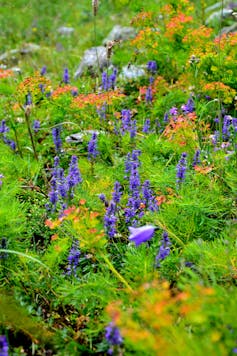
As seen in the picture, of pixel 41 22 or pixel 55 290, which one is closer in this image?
pixel 55 290

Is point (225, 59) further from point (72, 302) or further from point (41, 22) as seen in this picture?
point (41, 22)

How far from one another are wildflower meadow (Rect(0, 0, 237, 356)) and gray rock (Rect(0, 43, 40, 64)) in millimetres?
1815

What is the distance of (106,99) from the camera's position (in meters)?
3.92

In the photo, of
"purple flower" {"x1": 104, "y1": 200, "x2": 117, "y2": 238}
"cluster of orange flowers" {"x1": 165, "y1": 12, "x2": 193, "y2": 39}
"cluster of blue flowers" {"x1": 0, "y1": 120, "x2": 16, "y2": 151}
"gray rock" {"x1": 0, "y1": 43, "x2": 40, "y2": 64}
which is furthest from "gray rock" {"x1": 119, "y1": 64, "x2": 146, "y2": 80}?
"purple flower" {"x1": 104, "y1": 200, "x2": 117, "y2": 238}

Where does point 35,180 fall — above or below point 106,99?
below

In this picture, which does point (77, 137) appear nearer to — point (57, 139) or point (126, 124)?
point (57, 139)

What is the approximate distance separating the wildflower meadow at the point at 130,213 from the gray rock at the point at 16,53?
1.81 meters

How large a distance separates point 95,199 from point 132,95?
2.20 m

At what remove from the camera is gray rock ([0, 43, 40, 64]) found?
21.9 feet

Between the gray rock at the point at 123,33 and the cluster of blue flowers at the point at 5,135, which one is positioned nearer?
the cluster of blue flowers at the point at 5,135

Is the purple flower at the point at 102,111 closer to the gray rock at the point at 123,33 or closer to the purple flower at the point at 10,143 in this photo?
the purple flower at the point at 10,143

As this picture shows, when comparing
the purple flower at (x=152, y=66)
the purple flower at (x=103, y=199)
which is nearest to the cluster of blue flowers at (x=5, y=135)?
the purple flower at (x=103, y=199)

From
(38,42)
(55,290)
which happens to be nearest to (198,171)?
(55,290)

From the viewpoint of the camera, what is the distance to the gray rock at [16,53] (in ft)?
21.9
